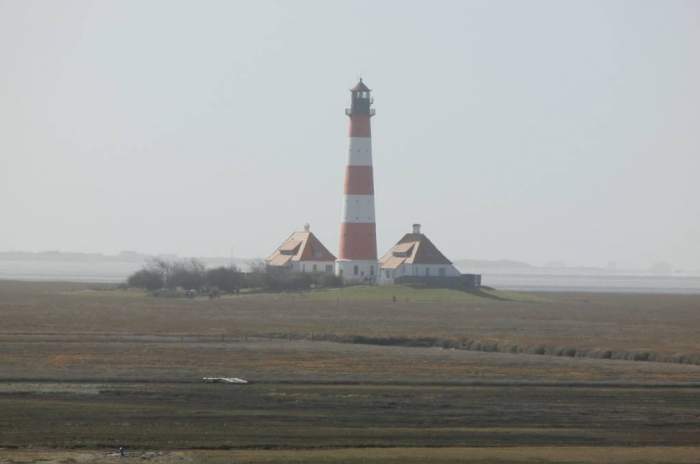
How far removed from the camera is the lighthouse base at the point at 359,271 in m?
99.2

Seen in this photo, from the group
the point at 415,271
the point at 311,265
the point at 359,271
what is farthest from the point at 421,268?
the point at 311,265

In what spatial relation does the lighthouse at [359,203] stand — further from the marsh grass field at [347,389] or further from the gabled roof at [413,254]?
the marsh grass field at [347,389]

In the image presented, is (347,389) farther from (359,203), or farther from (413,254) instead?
(413,254)

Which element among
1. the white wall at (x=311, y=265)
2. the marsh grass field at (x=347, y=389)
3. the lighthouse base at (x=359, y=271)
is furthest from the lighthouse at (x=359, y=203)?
the marsh grass field at (x=347, y=389)

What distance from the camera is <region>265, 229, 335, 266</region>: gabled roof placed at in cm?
10850

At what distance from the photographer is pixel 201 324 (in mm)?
62469

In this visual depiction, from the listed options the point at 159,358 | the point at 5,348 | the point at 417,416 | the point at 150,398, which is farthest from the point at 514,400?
the point at 5,348

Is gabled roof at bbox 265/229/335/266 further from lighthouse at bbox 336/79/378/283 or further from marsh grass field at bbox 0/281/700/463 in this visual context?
marsh grass field at bbox 0/281/700/463

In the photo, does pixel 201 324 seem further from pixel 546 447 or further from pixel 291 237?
pixel 291 237

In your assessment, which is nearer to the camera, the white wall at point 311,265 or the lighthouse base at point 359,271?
the lighthouse base at point 359,271

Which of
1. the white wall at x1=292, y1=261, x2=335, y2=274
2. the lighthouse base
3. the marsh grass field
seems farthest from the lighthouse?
the marsh grass field

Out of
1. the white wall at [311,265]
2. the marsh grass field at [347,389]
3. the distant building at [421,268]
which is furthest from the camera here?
the white wall at [311,265]

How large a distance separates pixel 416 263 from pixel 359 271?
5000 millimetres

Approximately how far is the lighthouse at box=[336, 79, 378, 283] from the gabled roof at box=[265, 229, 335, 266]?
7.93m
